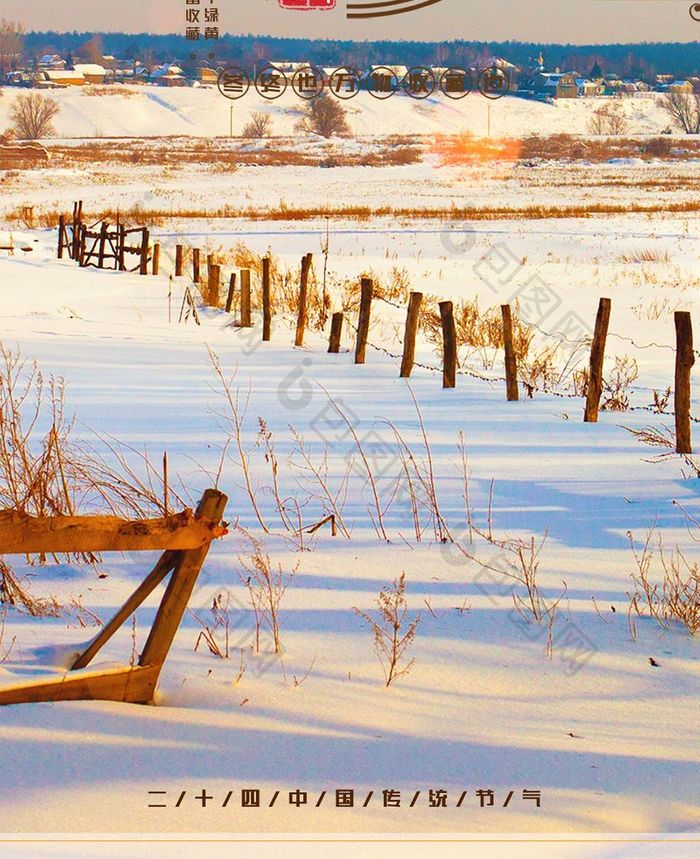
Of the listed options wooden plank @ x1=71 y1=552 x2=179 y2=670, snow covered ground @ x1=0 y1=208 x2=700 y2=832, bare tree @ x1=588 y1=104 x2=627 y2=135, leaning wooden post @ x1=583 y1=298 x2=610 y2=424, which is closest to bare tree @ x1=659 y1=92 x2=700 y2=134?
bare tree @ x1=588 y1=104 x2=627 y2=135

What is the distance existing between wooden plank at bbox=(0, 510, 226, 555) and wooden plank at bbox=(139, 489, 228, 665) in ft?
0.18

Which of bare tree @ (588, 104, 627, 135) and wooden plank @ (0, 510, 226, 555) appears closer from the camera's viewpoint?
wooden plank @ (0, 510, 226, 555)

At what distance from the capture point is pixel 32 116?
317 feet

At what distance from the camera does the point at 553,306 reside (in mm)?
19109

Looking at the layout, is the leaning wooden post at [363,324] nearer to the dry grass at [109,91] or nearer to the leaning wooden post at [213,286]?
the leaning wooden post at [213,286]

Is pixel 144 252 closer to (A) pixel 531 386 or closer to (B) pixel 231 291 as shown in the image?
(B) pixel 231 291

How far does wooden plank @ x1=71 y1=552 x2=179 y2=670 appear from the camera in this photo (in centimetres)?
329

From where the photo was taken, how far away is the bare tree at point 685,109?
113 metres

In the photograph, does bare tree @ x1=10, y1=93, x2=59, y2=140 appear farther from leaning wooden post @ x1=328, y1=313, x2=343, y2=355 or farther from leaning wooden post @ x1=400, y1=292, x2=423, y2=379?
leaning wooden post @ x1=400, y1=292, x2=423, y2=379

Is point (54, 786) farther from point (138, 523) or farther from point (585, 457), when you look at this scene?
point (585, 457)

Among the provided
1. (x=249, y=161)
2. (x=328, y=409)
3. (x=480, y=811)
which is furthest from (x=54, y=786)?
(x=249, y=161)

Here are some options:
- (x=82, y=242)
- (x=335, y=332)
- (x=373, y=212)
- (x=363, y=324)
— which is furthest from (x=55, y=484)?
(x=373, y=212)

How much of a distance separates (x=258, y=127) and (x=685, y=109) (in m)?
47.5

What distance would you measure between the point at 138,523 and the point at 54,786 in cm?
83
